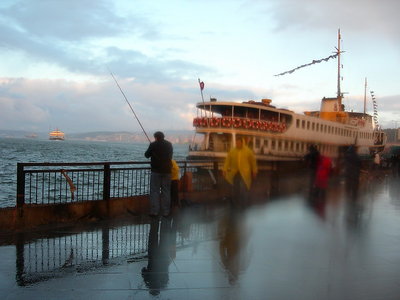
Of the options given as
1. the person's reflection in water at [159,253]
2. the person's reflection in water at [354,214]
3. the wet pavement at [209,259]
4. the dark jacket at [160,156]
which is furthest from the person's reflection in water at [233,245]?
the person's reflection in water at [354,214]

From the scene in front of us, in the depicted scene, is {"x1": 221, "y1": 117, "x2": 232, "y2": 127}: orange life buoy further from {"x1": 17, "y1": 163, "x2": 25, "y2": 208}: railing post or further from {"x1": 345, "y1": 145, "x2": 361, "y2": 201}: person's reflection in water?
{"x1": 17, "y1": 163, "x2": 25, "y2": 208}: railing post

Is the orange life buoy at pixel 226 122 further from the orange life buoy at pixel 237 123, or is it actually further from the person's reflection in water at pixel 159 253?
the person's reflection in water at pixel 159 253

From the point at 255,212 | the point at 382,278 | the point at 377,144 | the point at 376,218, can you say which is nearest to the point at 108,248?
the point at 382,278

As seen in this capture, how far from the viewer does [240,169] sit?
1028 centimetres

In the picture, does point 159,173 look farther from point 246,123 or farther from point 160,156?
point 246,123

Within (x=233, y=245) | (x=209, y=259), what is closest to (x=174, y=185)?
(x=233, y=245)

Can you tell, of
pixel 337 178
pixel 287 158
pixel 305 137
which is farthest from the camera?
pixel 305 137

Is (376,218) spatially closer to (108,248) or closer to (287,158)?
(108,248)

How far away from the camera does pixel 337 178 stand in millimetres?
21375

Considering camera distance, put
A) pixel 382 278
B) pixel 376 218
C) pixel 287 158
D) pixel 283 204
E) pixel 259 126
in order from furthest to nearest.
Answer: pixel 287 158, pixel 259 126, pixel 283 204, pixel 376 218, pixel 382 278

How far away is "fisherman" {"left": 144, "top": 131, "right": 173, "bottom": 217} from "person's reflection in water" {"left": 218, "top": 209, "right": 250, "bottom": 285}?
1.35 m

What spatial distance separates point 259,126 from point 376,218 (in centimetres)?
1780

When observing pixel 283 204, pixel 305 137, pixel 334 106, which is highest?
pixel 334 106

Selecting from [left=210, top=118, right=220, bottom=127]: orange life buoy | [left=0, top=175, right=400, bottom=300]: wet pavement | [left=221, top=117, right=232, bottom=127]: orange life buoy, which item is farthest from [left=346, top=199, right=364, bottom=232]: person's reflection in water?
[left=210, top=118, right=220, bottom=127]: orange life buoy
